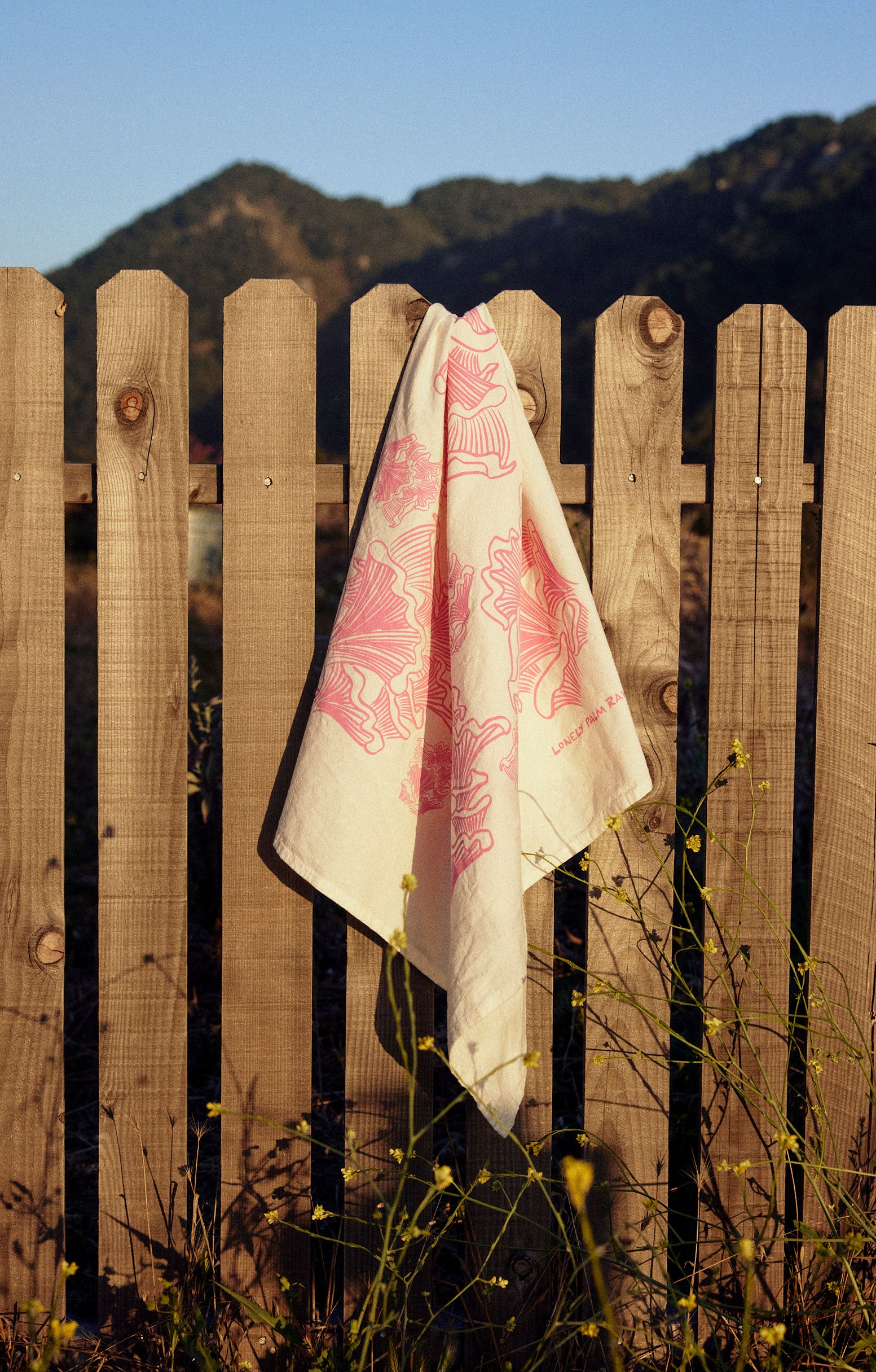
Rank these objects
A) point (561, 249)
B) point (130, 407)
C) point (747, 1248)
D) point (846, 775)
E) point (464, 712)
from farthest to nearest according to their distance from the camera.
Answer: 1. point (561, 249)
2. point (846, 775)
3. point (130, 407)
4. point (464, 712)
5. point (747, 1248)

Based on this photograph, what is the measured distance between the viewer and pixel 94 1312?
6.43 feet

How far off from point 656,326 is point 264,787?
1.13m

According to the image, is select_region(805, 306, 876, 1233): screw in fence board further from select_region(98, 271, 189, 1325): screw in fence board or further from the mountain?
select_region(98, 271, 189, 1325): screw in fence board

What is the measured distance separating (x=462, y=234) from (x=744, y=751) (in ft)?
191

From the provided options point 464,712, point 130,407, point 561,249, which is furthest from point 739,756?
point 561,249

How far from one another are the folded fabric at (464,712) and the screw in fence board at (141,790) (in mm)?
290

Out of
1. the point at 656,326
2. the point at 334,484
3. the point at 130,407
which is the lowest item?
the point at 334,484

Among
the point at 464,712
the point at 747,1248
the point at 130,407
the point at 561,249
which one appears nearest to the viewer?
the point at 747,1248

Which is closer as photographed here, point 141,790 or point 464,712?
point 464,712

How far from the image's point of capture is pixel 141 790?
1735 mm

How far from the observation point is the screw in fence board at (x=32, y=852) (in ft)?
5.62

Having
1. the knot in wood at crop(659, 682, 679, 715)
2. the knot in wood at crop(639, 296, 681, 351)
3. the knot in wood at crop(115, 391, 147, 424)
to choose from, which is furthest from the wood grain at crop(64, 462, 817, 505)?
the knot in wood at crop(659, 682, 679, 715)

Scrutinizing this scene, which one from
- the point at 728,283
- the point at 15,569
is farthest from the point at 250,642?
the point at 728,283

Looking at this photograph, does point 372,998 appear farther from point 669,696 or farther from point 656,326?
point 656,326
